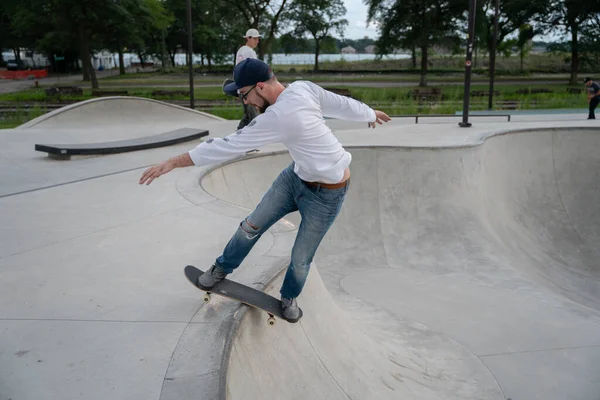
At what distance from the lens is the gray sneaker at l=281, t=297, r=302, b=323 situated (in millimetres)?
3617

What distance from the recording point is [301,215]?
3.38 meters

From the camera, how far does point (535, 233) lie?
9773 millimetres

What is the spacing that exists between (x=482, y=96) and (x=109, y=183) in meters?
21.9

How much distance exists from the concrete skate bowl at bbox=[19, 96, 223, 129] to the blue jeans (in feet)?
39.0

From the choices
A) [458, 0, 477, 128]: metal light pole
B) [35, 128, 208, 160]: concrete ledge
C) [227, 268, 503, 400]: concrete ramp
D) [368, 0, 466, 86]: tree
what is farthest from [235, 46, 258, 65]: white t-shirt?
[368, 0, 466, 86]: tree

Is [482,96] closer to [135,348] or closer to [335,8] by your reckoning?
[135,348]

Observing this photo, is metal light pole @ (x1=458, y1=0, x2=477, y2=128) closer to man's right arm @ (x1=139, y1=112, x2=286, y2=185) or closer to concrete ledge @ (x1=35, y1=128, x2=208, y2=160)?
concrete ledge @ (x1=35, y1=128, x2=208, y2=160)

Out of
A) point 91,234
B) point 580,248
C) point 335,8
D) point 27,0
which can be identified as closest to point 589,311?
point 580,248

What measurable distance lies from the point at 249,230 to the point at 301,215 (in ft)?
1.29

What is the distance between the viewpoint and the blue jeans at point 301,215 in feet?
11.0

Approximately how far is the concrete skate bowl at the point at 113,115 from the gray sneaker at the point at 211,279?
460 inches

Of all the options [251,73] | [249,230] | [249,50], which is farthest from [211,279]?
[249,50]

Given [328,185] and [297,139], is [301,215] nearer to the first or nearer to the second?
[328,185]

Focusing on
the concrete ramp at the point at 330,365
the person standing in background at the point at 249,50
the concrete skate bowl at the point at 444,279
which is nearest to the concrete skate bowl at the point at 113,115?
the person standing in background at the point at 249,50
